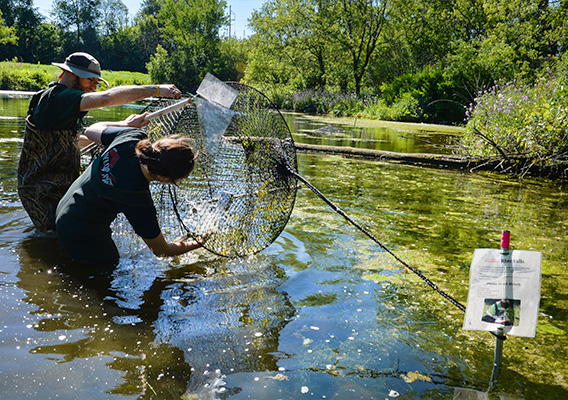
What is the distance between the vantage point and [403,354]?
2748mm

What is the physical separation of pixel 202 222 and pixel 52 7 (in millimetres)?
84878

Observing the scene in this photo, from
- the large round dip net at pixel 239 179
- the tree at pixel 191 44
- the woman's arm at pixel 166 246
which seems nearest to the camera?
the woman's arm at pixel 166 246

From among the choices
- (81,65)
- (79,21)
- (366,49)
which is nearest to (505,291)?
(81,65)

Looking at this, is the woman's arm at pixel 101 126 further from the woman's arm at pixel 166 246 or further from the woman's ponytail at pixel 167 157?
the woman's arm at pixel 166 246

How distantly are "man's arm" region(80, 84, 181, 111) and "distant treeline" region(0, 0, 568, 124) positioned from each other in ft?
26.2

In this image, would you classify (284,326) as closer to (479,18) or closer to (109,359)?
(109,359)

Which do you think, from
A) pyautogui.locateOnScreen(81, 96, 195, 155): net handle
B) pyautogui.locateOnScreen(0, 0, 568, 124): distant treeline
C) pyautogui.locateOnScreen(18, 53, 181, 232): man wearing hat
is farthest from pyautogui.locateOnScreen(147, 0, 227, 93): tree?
pyautogui.locateOnScreen(81, 96, 195, 155): net handle

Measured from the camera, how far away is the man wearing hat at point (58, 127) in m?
3.49

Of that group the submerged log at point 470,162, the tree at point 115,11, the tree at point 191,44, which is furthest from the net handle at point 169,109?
the tree at point 115,11

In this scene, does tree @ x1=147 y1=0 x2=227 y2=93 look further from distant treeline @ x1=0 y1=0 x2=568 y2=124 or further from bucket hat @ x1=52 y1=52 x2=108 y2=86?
bucket hat @ x1=52 y1=52 x2=108 y2=86

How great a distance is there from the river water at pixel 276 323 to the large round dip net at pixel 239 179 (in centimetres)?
38

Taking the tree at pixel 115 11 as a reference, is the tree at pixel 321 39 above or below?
below

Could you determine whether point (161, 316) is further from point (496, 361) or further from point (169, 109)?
point (496, 361)

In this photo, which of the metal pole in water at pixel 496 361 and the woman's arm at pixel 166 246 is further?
the woman's arm at pixel 166 246
